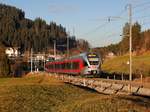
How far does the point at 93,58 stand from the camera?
199 ft

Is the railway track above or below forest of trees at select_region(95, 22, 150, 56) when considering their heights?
below

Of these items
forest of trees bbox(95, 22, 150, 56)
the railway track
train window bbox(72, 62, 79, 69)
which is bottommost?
the railway track

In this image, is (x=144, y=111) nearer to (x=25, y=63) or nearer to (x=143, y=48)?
(x=143, y=48)

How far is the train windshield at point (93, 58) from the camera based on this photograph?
60375 millimetres

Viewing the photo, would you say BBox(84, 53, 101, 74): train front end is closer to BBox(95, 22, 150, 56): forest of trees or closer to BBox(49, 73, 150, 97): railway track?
BBox(49, 73, 150, 97): railway track

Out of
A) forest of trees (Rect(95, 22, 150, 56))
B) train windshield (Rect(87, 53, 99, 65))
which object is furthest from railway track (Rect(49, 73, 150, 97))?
forest of trees (Rect(95, 22, 150, 56))

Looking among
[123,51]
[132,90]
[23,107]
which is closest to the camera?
[23,107]

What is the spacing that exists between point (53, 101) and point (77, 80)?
3319 centimetres

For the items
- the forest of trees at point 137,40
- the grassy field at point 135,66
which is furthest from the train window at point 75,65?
the forest of trees at point 137,40

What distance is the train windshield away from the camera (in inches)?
2377

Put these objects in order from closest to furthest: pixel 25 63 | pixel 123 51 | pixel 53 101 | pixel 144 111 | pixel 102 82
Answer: pixel 144 111 < pixel 53 101 < pixel 102 82 < pixel 123 51 < pixel 25 63

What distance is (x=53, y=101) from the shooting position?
1057 inches

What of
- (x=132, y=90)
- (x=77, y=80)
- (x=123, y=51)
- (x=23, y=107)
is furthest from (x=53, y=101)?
(x=123, y=51)

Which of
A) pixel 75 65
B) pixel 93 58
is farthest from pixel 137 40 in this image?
pixel 93 58
